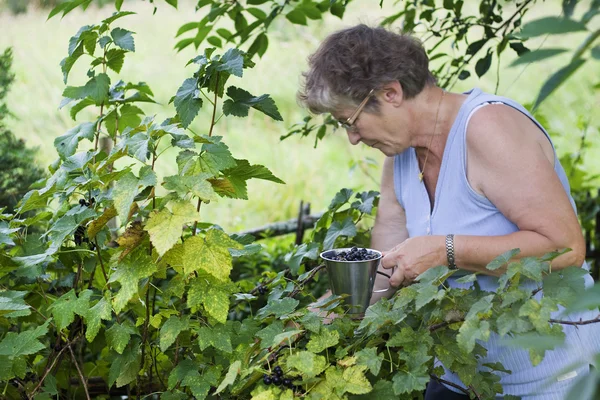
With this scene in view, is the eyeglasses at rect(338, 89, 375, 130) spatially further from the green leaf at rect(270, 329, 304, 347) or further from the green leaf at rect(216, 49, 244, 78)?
the green leaf at rect(270, 329, 304, 347)

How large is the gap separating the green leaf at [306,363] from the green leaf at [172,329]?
0.30m

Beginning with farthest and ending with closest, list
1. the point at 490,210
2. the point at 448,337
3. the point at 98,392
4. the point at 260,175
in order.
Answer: the point at 98,392, the point at 490,210, the point at 260,175, the point at 448,337

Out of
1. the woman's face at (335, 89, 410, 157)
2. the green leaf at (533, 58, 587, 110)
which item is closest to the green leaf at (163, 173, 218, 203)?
the woman's face at (335, 89, 410, 157)

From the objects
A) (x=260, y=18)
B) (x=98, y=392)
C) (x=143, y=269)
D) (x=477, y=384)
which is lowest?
(x=98, y=392)

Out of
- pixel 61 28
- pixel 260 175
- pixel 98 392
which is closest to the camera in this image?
pixel 260 175

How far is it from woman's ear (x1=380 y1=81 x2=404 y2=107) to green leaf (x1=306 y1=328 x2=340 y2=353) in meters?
0.75

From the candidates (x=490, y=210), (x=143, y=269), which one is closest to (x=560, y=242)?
(x=490, y=210)

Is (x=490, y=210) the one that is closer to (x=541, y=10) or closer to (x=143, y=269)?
(x=143, y=269)

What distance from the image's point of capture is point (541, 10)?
9.48 m

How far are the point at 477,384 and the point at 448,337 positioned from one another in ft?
0.44

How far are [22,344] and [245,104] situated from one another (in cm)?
75

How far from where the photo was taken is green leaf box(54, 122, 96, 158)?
6.13 ft

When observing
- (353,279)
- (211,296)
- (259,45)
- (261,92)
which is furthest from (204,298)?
(261,92)

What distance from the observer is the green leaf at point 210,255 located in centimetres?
146
